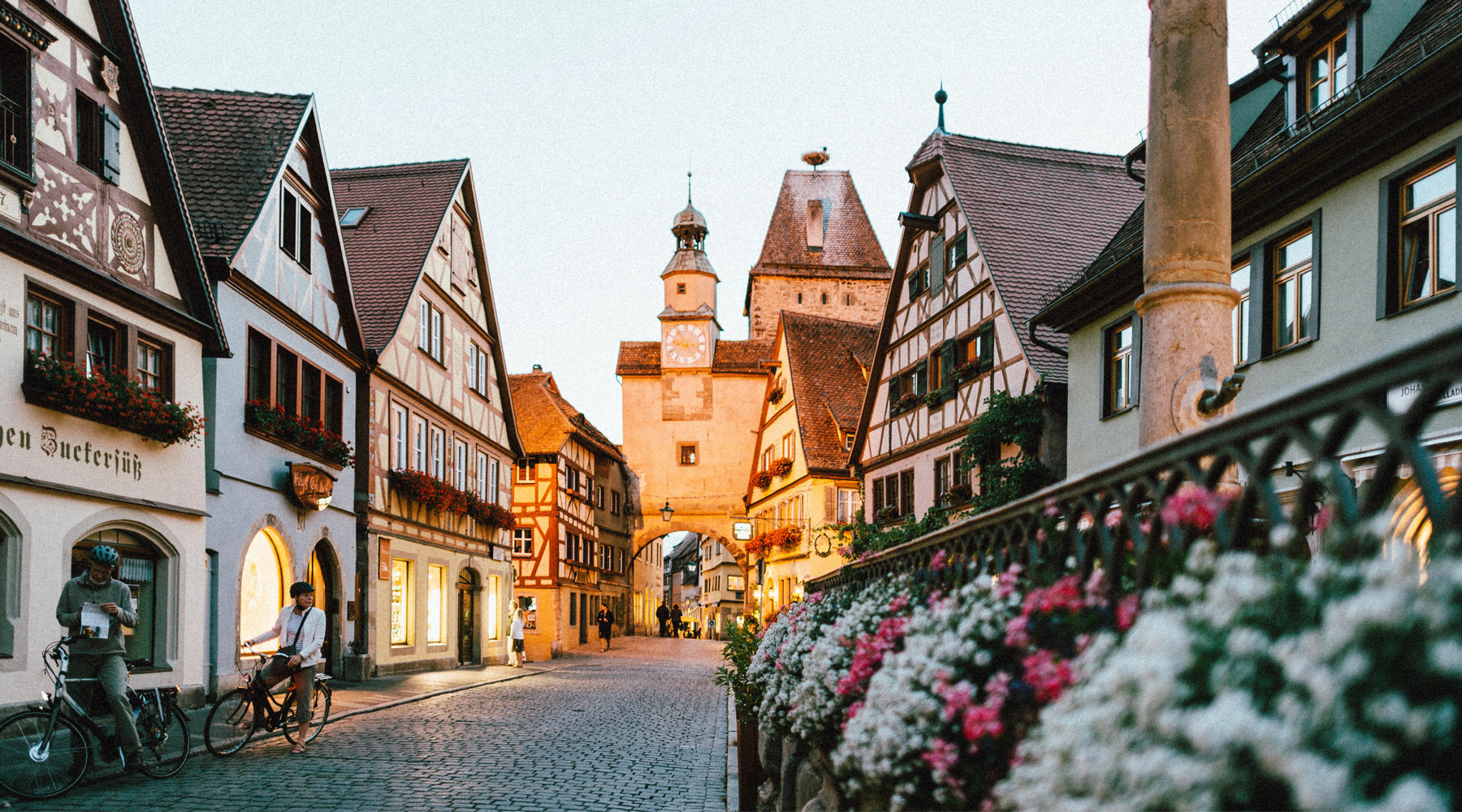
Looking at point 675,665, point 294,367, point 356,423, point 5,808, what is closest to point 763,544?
point 675,665

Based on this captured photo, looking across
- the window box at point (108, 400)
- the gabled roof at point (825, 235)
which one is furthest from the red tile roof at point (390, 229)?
the gabled roof at point (825, 235)

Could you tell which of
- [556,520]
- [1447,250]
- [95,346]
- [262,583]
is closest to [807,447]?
[556,520]

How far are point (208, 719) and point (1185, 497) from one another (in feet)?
32.2

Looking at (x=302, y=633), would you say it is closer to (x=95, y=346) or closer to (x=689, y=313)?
(x=95, y=346)

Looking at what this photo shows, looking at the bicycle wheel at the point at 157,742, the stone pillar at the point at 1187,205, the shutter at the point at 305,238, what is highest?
the shutter at the point at 305,238

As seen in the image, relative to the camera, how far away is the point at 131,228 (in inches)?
539

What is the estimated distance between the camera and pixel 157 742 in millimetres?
9117

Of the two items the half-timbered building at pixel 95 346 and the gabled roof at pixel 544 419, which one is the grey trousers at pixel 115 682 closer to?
the half-timbered building at pixel 95 346

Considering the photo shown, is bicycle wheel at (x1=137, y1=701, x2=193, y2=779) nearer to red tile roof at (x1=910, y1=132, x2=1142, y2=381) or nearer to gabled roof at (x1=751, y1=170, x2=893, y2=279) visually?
red tile roof at (x1=910, y1=132, x2=1142, y2=381)

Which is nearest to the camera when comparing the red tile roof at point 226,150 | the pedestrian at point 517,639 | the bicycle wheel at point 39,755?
the bicycle wheel at point 39,755

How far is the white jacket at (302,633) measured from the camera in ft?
35.3

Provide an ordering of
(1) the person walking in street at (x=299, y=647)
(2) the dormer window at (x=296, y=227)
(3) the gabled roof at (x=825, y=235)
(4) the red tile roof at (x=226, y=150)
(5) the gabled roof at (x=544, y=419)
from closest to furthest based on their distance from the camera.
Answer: (1) the person walking in street at (x=299, y=647)
(4) the red tile roof at (x=226, y=150)
(2) the dormer window at (x=296, y=227)
(5) the gabled roof at (x=544, y=419)
(3) the gabled roof at (x=825, y=235)

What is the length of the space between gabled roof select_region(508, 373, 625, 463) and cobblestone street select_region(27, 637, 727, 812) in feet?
82.0

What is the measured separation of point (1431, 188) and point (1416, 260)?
0.68 metres
